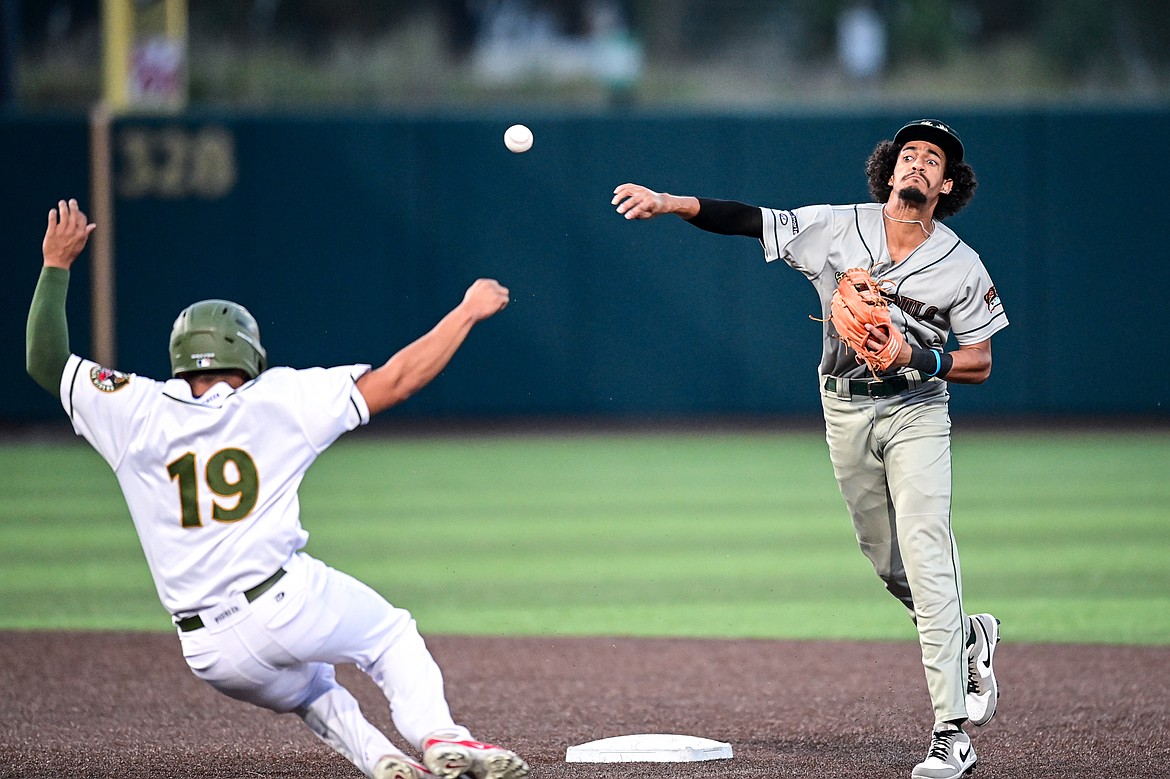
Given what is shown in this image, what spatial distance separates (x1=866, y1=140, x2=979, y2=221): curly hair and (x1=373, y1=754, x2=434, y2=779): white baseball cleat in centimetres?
248

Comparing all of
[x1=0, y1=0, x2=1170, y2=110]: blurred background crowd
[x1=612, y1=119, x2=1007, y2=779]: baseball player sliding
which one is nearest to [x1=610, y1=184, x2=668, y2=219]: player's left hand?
[x1=612, y1=119, x2=1007, y2=779]: baseball player sliding

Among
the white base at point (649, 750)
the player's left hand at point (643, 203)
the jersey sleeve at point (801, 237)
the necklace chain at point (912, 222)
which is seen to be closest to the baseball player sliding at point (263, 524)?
the player's left hand at point (643, 203)

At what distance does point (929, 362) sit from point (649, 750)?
4.91 feet

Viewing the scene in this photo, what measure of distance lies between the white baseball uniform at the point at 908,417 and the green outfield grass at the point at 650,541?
2.28 m

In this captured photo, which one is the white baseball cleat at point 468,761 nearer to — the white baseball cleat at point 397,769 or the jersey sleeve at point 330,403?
the white baseball cleat at point 397,769

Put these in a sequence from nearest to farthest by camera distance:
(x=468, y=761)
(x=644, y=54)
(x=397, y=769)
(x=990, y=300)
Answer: (x=468, y=761) → (x=397, y=769) → (x=990, y=300) → (x=644, y=54)

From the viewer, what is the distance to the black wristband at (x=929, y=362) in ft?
15.3

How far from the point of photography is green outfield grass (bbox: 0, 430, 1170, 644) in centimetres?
753

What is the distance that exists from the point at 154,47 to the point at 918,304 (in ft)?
50.9

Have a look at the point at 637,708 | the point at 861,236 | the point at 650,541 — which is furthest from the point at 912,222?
the point at 650,541

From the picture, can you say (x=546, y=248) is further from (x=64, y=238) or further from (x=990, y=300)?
(x=64, y=238)

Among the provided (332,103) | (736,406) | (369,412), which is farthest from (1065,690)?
(332,103)

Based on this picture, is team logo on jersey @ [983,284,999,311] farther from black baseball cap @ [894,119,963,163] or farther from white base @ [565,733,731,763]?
white base @ [565,733,731,763]

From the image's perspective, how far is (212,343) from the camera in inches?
157
